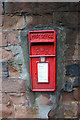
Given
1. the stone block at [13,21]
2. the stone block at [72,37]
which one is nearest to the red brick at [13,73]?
the stone block at [13,21]

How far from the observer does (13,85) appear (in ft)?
5.52

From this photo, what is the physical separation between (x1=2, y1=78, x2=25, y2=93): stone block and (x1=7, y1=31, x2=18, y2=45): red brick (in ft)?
1.77

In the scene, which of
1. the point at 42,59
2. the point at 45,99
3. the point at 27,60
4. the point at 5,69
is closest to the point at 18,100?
the point at 45,99

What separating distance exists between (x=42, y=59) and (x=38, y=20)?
0.52 meters

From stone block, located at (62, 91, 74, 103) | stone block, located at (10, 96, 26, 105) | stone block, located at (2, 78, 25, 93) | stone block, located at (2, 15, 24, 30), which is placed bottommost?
stone block, located at (10, 96, 26, 105)

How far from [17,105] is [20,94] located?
195mm

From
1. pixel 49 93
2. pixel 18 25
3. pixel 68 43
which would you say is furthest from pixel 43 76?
pixel 18 25

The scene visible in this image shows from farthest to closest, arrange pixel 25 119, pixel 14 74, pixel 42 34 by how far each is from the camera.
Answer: pixel 25 119, pixel 14 74, pixel 42 34

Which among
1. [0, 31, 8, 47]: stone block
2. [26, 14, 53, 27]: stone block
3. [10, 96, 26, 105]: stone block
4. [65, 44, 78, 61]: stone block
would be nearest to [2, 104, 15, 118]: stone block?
[10, 96, 26, 105]: stone block

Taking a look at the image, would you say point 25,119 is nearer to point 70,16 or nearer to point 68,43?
point 68,43

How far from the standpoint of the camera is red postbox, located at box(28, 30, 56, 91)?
1.47 m

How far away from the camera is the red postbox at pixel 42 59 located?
1.47 meters

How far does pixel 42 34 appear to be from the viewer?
1.48m

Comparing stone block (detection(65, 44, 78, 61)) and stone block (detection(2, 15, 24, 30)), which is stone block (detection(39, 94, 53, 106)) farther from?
stone block (detection(2, 15, 24, 30))
